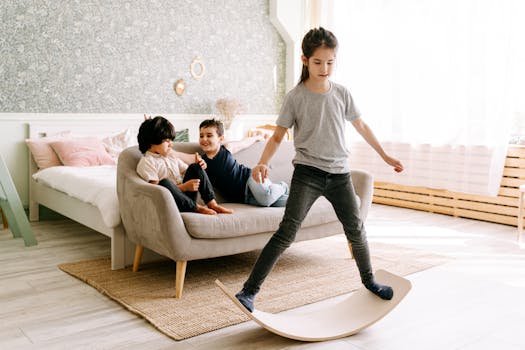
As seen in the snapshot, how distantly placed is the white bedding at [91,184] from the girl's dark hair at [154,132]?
1.34 ft

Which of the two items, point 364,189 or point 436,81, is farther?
point 436,81

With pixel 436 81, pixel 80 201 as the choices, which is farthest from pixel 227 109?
pixel 80 201

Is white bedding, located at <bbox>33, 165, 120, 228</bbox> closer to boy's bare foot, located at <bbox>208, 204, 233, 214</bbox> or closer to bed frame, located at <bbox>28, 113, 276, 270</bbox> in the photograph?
bed frame, located at <bbox>28, 113, 276, 270</bbox>

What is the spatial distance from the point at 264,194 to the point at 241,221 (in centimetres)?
36

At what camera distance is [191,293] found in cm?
254

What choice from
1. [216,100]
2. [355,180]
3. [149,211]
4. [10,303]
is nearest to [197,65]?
[216,100]

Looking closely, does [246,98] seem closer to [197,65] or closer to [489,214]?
[197,65]

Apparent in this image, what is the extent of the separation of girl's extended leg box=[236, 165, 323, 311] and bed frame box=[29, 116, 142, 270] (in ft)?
3.76

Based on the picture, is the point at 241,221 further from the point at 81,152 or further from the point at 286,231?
the point at 81,152

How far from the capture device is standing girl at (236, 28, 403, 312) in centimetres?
201

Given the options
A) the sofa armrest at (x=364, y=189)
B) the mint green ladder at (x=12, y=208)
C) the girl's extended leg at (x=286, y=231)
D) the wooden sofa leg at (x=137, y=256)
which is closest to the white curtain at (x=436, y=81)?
the sofa armrest at (x=364, y=189)

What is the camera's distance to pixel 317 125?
2.06 m

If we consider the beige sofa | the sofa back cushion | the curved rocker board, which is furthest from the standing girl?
the sofa back cushion

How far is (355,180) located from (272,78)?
317 cm
